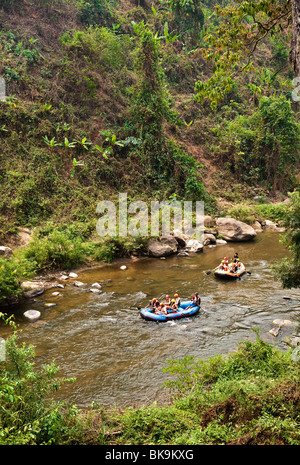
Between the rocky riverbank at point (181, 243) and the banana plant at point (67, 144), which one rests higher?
the banana plant at point (67, 144)

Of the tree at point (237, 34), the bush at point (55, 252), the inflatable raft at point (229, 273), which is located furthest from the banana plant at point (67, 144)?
the tree at point (237, 34)

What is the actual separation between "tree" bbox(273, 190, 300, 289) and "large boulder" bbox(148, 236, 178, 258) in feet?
30.6

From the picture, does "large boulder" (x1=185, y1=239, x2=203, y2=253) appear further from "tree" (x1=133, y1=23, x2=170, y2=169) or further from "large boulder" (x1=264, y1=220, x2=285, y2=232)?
"tree" (x1=133, y1=23, x2=170, y2=169)

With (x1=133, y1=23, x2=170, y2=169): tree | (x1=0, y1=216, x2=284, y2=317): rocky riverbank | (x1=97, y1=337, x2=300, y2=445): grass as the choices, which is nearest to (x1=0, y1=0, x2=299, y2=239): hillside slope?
(x1=133, y1=23, x2=170, y2=169): tree

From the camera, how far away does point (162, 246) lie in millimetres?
17297

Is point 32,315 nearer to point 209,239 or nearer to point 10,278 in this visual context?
point 10,278

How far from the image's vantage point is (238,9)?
272 inches

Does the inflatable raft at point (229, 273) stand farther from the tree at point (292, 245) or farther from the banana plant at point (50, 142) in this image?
the banana plant at point (50, 142)

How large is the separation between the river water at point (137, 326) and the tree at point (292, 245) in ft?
Result: 3.98

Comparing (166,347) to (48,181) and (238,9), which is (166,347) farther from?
(48,181)

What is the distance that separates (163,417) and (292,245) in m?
4.62

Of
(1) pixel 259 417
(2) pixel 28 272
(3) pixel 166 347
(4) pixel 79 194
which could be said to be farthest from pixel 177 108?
(1) pixel 259 417

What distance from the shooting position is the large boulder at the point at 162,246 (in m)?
17.1

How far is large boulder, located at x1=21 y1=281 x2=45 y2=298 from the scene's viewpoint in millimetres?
11993
